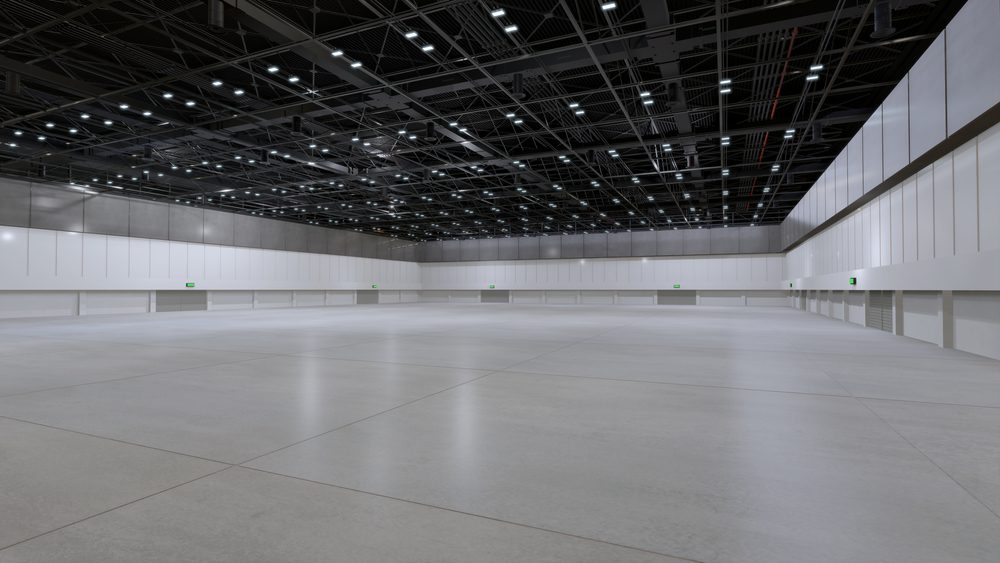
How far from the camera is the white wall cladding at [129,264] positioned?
2872cm

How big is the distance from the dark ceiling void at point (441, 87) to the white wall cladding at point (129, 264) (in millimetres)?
4034

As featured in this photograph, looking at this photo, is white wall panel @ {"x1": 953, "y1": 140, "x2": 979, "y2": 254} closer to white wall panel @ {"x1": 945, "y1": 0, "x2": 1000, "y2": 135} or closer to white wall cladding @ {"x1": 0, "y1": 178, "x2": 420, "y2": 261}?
white wall panel @ {"x1": 945, "y1": 0, "x2": 1000, "y2": 135}

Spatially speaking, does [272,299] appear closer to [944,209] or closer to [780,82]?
[780,82]

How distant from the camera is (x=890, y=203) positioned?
15.9 meters

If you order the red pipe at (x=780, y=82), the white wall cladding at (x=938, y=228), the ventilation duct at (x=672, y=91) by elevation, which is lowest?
the white wall cladding at (x=938, y=228)

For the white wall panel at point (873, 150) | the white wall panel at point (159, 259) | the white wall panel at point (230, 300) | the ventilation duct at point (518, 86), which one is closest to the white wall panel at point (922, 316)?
the white wall panel at point (873, 150)

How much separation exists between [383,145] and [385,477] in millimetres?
23100

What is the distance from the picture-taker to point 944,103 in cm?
1073

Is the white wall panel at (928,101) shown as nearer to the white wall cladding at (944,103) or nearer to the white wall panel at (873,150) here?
the white wall cladding at (944,103)

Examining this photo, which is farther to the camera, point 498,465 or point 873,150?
point 873,150

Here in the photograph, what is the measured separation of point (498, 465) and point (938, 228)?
14.2m

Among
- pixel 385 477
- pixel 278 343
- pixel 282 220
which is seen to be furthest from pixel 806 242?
pixel 282 220

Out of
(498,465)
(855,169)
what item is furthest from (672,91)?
(498,465)

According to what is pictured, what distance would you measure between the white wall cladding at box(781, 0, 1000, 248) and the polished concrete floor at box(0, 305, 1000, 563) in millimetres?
5167
